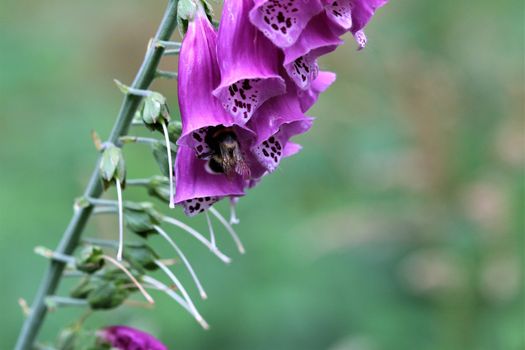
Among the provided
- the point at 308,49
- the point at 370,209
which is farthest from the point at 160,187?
the point at 370,209

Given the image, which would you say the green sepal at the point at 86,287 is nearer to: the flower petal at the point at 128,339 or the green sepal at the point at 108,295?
the green sepal at the point at 108,295

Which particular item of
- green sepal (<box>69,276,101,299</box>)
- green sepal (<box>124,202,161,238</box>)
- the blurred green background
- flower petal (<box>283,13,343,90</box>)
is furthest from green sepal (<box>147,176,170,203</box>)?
the blurred green background

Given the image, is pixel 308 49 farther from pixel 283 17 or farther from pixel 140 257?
pixel 140 257

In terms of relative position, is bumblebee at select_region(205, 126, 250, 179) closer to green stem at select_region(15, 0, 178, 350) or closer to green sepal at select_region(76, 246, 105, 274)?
green stem at select_region(15, 0, 178, 350)

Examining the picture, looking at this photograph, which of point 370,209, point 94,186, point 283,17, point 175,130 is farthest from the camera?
point 370,209

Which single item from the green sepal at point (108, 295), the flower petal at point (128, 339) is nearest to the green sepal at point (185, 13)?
the green sepal at point (108, 295)

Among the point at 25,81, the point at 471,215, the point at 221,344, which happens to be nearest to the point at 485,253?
the point at 471,215
